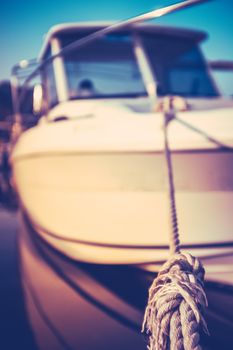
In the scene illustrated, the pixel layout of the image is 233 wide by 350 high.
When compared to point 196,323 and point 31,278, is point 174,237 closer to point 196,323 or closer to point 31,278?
point 196,323

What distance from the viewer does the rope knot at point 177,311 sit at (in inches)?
32.1

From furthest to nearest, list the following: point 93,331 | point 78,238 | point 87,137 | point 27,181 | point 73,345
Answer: point 27,181, point 78,238, point 87,137, point 93,331, point 73,345

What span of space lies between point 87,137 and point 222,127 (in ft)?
2.45

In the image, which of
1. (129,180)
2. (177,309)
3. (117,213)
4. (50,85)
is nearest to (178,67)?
(50,85)

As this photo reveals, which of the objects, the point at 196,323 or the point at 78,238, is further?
the point at 78,238

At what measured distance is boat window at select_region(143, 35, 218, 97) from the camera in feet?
9.57

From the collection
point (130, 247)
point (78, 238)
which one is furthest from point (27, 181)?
point (130, 247)

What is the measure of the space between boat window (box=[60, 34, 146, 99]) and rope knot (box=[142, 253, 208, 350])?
202 centimetres

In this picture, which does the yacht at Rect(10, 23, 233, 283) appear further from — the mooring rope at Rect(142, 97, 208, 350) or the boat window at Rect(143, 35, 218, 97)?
the mooring rope at Rect(142, 97, 208, 350)

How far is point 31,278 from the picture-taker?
2.33 meters

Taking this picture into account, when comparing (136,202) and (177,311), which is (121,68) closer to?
(136,202)

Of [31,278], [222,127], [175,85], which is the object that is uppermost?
[175,85]

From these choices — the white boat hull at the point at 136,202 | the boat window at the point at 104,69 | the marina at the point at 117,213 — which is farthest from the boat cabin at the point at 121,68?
the white boat hull at the point at 136,202

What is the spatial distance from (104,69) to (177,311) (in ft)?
7.84
